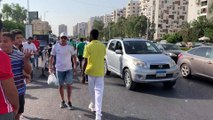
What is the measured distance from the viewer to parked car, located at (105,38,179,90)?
309 inches

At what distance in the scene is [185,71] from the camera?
10.8 metres

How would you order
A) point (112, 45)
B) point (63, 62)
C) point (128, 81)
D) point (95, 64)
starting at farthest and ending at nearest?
1. point (112, 45)
2. point (128, 81)
3. point (63, 62)
4. point (95, 64)

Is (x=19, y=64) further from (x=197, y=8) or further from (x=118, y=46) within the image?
(x=197, y=8)

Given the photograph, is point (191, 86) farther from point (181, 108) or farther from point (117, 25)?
point (117, 25)

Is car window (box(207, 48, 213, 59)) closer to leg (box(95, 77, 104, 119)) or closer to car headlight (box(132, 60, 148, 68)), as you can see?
car headlight (box(132, 60, 148, 68))

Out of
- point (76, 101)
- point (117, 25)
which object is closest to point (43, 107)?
point (76, 101)

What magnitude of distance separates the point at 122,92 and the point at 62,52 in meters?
2.72

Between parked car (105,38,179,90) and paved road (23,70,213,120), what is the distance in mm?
408

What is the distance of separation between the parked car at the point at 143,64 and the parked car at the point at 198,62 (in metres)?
1.61

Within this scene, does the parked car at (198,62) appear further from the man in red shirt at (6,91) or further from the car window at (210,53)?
the man in red shirt at (6,91)

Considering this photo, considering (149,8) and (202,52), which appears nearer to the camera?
(202,52)

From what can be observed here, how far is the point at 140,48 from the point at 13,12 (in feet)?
354

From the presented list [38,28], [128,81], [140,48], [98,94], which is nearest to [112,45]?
[140,48]

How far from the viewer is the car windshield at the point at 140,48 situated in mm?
8859
